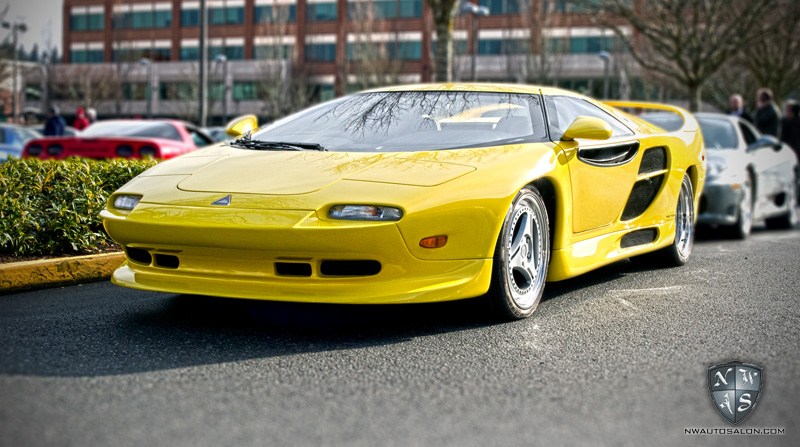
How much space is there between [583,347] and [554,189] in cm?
109

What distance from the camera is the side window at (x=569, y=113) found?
498 centimetres

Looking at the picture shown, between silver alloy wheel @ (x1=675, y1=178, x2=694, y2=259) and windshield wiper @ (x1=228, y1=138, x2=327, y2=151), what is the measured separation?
9.59ft

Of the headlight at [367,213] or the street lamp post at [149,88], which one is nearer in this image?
the headlight at [367,213]

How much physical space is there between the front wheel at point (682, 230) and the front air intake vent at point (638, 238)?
1.70 ft

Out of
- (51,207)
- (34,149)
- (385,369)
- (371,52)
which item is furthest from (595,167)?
(371,52)

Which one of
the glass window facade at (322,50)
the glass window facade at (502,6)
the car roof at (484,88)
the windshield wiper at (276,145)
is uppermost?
the glass window facade at (502,6)

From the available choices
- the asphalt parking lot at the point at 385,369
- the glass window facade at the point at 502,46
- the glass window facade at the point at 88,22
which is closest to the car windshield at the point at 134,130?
the asphalt parking lot at the point at 385,369

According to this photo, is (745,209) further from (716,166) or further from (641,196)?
(641,196)

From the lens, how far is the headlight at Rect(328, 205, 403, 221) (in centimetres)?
380

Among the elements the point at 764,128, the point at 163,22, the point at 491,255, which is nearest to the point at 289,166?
the point at 491,255

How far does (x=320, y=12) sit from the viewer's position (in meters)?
60.8

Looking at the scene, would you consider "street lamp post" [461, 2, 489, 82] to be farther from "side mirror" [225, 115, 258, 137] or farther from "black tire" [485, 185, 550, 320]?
"black tire" [485, 185, 550, 320]

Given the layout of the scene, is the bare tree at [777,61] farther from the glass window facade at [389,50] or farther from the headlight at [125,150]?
the headlight at [125,150]

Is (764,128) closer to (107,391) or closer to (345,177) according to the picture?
(345,177)
